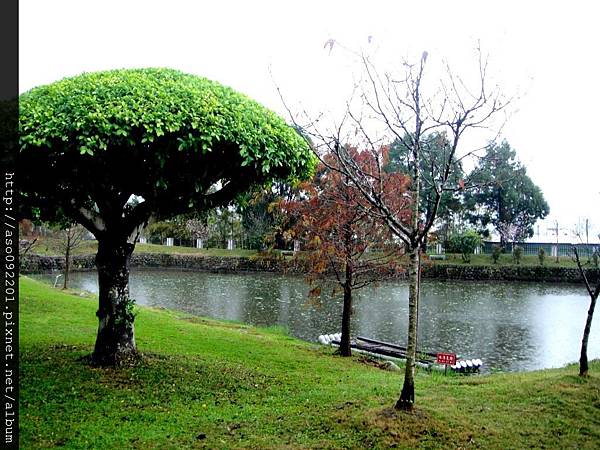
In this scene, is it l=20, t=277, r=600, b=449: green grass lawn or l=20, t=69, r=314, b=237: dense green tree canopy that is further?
l=20, t=69, r=314, b=237: dense green tree canopy

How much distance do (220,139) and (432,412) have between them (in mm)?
3941

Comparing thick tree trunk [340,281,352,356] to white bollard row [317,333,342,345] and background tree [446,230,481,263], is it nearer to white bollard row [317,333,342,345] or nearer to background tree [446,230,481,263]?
white bollard row [317,333,342,345]

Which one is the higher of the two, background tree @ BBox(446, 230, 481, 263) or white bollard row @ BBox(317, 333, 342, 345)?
background tree @ BBox(446, 230, 481, 263)

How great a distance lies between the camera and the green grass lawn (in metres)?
5.14

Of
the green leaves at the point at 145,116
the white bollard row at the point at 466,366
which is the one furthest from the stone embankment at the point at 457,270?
the green leaves at the point at 145,116

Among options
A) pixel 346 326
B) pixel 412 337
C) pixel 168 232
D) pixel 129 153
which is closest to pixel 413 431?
pixel 412 337

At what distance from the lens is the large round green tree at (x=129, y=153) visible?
6121 mm

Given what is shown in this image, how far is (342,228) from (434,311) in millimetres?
11547

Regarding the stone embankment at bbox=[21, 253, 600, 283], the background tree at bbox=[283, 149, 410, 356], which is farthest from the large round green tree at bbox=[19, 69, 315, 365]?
the stone embankment at bbox=[21, 253, 600, 283]

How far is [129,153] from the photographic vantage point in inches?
269

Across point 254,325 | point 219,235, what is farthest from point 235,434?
point 219,235

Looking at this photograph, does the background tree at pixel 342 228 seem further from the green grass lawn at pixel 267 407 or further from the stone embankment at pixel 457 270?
the stone embankment at pixel 457 270

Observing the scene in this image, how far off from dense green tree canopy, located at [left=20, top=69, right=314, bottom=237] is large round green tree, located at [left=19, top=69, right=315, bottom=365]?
0.5 inches

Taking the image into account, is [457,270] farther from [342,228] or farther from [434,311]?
[342,228]
